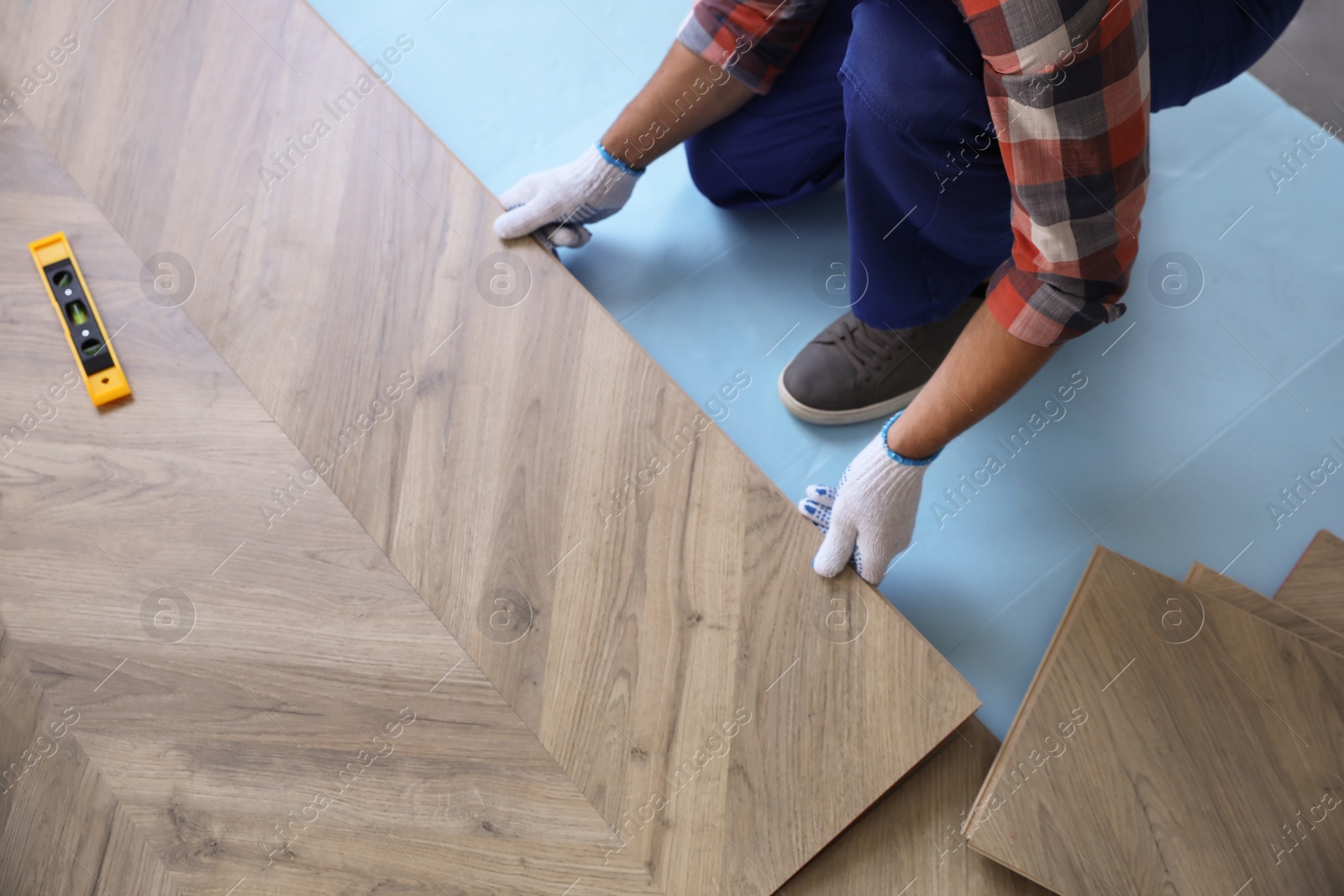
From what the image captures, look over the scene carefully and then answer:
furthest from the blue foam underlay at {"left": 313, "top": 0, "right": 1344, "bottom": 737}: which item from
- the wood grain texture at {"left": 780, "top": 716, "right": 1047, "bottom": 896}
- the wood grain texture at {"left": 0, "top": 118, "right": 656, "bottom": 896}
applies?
the wood grain texture at {"left": 0, "top": 118, "right": 656, "bottom": 896}

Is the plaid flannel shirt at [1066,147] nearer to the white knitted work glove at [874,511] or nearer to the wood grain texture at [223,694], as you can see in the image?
the white knitted work glove at [874,511]

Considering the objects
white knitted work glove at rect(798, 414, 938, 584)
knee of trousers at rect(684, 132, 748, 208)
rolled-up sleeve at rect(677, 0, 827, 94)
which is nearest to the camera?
white knitted work glove at rect(798, 414, 938, 584)

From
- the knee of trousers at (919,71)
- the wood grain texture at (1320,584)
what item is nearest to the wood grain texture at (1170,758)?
the wood grain texture at (1320,584)

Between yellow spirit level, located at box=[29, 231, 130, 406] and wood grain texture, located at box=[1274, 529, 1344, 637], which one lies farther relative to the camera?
wood grain texture, located at box=[1274, 529, 1344, 637]

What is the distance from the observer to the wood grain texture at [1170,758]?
0.95 m

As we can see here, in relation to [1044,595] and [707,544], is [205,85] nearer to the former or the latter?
[707,544]

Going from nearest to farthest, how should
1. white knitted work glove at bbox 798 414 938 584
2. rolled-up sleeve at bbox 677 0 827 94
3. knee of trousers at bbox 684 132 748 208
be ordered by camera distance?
white knitted work glove at bbox 798 414 938 584
rolled-up sleeve at bbox 677 0 827 94
knee of trousers at bbox 684 132 748 208

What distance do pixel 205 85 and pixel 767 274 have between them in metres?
0.91

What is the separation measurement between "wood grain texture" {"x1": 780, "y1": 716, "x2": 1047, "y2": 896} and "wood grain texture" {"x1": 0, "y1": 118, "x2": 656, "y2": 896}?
225 mm

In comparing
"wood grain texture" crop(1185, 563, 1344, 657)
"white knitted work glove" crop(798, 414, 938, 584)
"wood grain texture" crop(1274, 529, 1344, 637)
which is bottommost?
"wood grain texture" crop(1274, 529, 1344, 637)

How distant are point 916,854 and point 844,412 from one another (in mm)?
642

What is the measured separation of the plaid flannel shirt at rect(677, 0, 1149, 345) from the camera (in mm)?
703

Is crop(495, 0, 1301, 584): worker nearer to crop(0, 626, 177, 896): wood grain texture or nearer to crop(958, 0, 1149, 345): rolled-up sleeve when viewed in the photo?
crop(958, 0, 1149, 345): rolled-up sleeve

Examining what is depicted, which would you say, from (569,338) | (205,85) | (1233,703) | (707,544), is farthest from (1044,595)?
(205,85)
